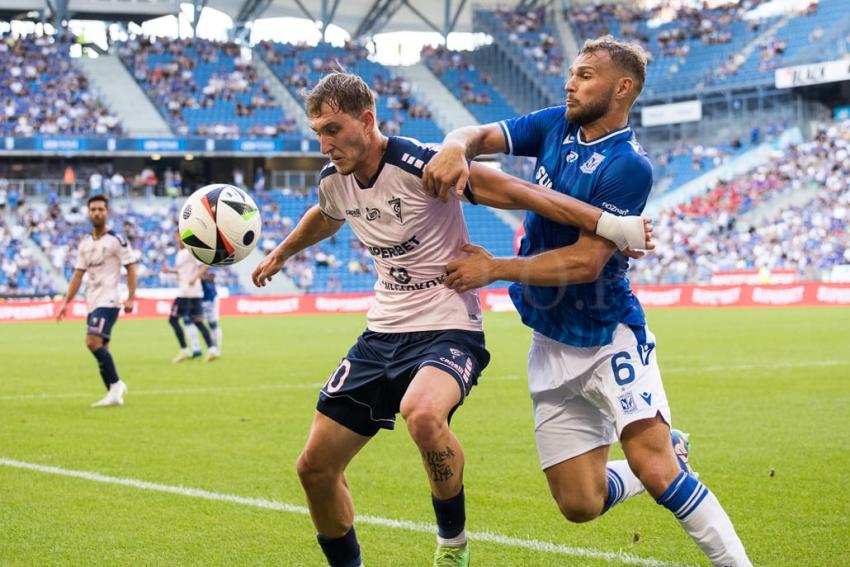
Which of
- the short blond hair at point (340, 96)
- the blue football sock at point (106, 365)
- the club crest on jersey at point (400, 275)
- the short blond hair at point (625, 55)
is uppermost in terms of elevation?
the short blond hair at point (625, 55)

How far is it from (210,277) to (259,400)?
7.08 m

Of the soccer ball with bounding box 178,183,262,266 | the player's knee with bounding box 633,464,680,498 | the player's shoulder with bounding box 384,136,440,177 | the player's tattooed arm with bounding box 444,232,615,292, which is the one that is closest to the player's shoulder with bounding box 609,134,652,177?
the player's tattooed arm with bounding box 444,232,615,292

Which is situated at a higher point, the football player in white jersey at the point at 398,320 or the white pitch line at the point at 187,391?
the football player in white jersey at the point at 398,320

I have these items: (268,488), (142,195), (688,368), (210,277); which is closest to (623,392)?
(268,488)

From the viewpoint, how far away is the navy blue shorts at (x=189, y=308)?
1988 centimetres

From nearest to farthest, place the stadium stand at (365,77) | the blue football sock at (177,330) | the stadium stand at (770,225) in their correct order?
1. the blue football sock at (177,330)
2. the stadium stand at (770,225)
3. the stadium stand at (365,77)

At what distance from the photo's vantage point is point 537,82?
56562 millimetres

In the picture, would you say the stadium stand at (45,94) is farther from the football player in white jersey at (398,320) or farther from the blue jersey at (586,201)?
the blue jersey at (586,201)

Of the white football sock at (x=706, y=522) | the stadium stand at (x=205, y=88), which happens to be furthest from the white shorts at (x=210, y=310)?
the stadium stand at (x=205, y=88)

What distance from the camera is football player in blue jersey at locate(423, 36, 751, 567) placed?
482 centimetres

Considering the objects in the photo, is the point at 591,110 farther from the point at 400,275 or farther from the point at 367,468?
the point at 367,468

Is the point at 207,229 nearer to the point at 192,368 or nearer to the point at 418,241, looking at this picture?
the point at 418,241

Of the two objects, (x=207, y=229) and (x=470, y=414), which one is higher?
(x=207, y=229)

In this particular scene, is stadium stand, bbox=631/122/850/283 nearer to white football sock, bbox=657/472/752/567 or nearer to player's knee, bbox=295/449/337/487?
white football sock, bbox=657/472/752/567
